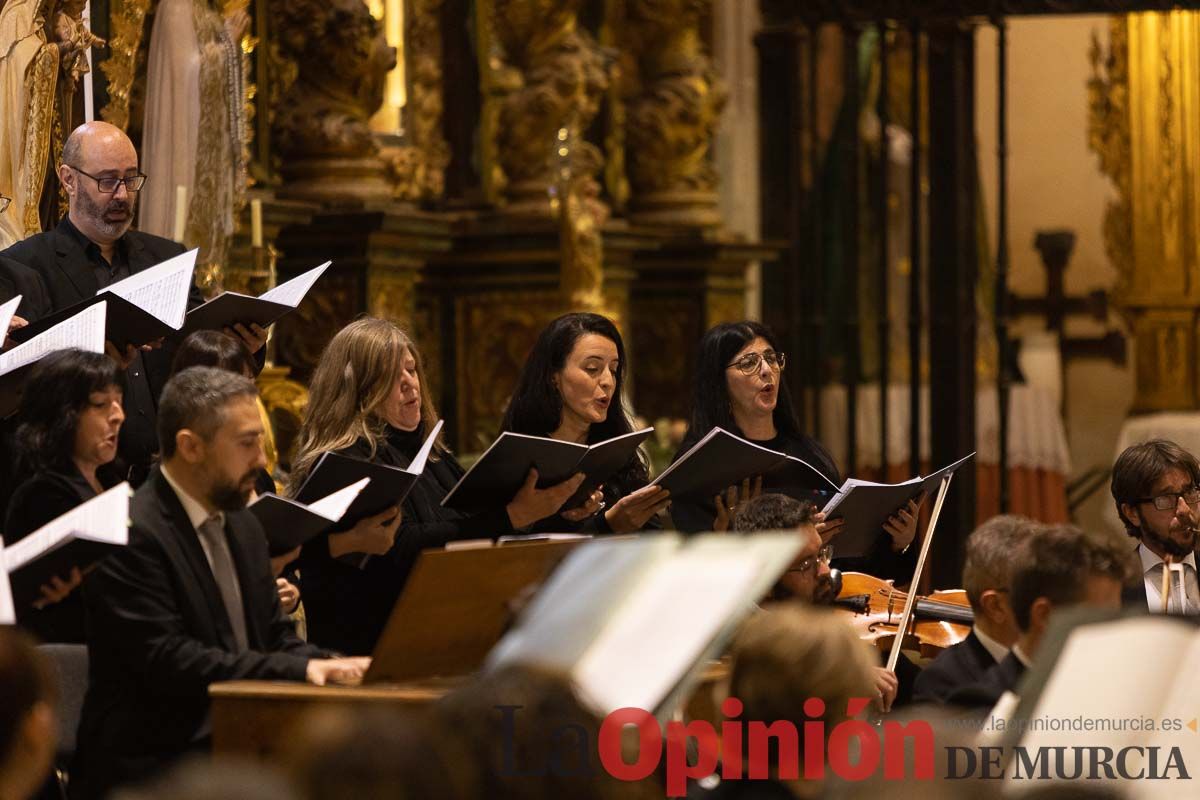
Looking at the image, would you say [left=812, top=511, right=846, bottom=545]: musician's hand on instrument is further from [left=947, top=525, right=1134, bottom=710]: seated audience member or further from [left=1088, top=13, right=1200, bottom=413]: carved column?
[left=1088, top=13, right=1200, bottom=413]: carved column

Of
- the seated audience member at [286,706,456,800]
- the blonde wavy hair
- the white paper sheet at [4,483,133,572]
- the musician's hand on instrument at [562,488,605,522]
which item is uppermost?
the blonde wavy hair

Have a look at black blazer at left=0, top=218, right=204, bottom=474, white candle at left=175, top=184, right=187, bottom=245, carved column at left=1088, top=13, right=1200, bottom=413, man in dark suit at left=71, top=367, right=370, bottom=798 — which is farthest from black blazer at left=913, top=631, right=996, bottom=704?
carved column at left=1088, top=13, right=1200, bottom=413

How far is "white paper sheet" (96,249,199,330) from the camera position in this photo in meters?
4.89

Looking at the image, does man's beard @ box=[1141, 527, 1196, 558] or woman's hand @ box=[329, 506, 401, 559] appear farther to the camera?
man's beard @ box=[1141, 527, 1196, 558]

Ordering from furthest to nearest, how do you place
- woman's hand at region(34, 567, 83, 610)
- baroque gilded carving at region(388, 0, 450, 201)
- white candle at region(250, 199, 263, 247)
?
1. baroque gilded carving at region(388, 0, 450, 201)
2. white candle at region(250, 199, 263, 247)
3. woman's hand at region(34, 567, 83, 610)

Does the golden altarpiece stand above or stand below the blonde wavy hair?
above

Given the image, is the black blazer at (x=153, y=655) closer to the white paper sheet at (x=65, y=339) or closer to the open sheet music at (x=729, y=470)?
the white paper sheet at (x=65, y=339)

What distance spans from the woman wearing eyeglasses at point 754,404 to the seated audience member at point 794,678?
2651mm

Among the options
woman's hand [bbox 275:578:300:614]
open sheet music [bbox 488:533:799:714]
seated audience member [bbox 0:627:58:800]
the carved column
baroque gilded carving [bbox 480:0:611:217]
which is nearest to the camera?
seated audience member [bbox 0:627:58:800]

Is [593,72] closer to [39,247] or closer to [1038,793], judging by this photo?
[39,247]

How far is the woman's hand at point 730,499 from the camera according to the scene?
5.44 meters

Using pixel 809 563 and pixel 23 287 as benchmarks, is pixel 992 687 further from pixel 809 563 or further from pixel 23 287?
pixel 23 287

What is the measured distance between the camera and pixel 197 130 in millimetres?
6914

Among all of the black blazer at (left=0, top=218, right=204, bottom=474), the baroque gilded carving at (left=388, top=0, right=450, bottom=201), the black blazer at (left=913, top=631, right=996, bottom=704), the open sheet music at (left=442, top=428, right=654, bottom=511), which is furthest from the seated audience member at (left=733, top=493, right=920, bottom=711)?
the baroque gilded carving at (left=388, top=0, right=450, bottom=201)
